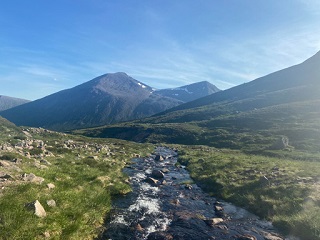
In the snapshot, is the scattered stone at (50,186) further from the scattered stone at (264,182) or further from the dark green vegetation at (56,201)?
the scattered stone at (264,182)

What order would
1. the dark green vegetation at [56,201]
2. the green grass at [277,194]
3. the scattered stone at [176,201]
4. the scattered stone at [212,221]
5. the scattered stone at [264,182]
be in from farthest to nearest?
1. the scattered stone at [264,182]
2. the scattered stone at [176,201]
3. the scattered stone at [212,221]
4. the green grass at [277,194]
5. the dark green vegetation at [56,201]

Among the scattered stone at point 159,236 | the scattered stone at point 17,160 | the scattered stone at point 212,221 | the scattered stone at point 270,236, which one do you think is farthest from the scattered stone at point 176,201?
the scattered stone at point 17,160

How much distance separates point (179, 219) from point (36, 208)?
9276mm

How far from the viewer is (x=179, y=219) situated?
17531 millimetres

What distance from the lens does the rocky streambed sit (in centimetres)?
1523

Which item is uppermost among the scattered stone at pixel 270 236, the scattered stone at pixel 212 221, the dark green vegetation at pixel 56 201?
the dark green vegetation at pixel 56 201

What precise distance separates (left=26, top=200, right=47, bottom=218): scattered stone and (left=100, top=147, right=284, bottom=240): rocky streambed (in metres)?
3.67

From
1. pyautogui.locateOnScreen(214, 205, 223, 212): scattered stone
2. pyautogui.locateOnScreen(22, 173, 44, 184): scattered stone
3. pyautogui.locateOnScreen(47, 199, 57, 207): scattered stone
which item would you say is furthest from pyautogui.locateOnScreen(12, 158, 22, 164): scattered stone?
pyautogui.locateOnScreen(214, 205, 223, 212): scattered stone

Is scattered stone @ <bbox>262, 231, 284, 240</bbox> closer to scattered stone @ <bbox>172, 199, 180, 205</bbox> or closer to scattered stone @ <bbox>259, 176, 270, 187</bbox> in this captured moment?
scattered stone @ <bbox>172, 199, 180, 205</bbox>

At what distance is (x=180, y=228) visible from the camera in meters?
16.1

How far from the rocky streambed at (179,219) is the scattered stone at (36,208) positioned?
367 cm

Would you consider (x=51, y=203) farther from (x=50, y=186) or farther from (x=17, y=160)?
(x=17, y=160)

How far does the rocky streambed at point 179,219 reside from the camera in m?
15.2

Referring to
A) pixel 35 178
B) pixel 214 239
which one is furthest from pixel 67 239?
pixel 214 239
